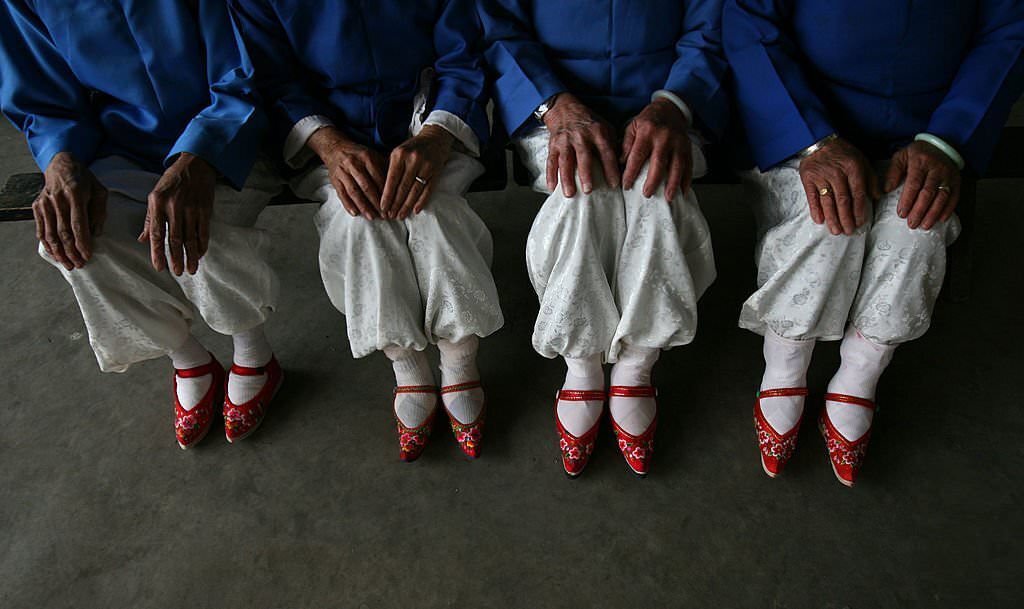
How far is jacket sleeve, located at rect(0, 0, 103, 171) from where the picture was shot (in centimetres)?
158

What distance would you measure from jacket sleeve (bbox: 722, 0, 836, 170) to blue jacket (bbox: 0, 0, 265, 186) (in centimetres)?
110

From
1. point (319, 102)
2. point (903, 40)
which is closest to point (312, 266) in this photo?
point (319, 102)

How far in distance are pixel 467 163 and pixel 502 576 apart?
93 centimetres

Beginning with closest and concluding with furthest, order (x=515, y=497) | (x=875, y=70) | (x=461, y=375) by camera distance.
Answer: (x=875, y=70)
(x=515, y=497)
(x=461, y=375)

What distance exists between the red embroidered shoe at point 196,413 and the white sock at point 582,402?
919 mm

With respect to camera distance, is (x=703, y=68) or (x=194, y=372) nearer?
(x=703, y=68)

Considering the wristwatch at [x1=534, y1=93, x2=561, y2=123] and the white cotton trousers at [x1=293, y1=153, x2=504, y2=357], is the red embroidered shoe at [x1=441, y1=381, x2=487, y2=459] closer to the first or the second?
the white cotton trousers at [x1=293, y1=153, x2=504, y2=357]

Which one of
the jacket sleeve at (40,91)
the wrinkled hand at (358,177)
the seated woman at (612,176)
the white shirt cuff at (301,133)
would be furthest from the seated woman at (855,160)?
the jacket sleeve at (40,91)

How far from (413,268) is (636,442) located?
66cm

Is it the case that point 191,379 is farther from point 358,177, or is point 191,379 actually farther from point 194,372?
point 358,177

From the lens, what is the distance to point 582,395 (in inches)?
68.1

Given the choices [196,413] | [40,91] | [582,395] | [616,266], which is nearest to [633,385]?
[582,395]

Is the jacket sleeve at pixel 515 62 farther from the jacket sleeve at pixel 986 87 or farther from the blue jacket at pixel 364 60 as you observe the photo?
the jacket sleeve at pixel 986 87

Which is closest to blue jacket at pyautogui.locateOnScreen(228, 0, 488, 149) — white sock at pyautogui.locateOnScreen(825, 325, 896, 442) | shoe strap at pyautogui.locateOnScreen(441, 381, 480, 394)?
shoe strap at pyautogui.locateOnScreen(441, 381, 480, 394)
